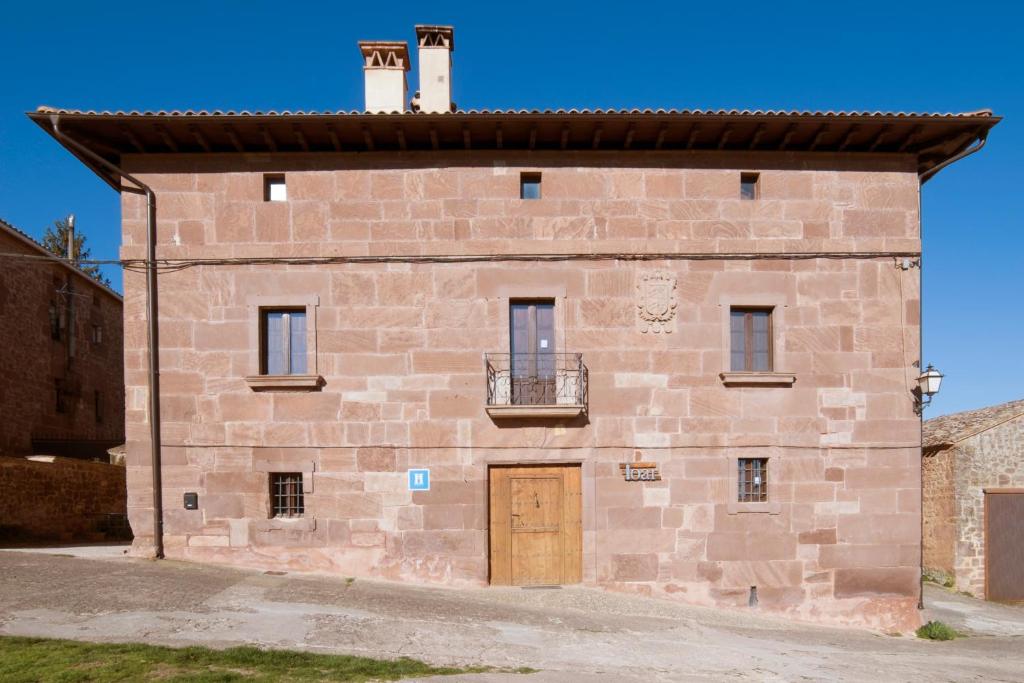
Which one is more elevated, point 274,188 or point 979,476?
point 274,188

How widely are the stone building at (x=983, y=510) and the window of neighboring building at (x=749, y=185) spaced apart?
7.55m

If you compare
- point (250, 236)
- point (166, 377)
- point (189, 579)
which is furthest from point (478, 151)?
point (189, 579)

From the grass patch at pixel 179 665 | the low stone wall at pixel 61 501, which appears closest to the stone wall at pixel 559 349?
the grass patch at pixel 179 665

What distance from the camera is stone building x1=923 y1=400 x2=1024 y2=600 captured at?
13.6 m

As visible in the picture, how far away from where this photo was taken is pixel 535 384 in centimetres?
1016

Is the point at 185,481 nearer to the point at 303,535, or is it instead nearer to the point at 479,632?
the point at 303,535

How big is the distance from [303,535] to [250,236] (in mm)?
4514

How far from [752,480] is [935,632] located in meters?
3.38

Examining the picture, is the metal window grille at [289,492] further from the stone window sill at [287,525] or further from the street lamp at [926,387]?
the street lamp at [926,387]

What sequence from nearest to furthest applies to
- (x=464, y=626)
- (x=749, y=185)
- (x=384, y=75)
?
(x=464, y=626) < (x=749, y=185) < (x=384, y=75)

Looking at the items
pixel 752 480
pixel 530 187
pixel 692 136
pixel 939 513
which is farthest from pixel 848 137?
pixel 939 513

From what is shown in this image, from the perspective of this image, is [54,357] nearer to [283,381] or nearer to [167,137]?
[167,137]

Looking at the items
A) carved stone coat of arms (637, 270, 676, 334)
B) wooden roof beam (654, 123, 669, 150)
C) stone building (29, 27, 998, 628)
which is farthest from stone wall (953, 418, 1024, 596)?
wooden roof beam (654, 123, 669, 150)

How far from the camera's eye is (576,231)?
10.3 m
